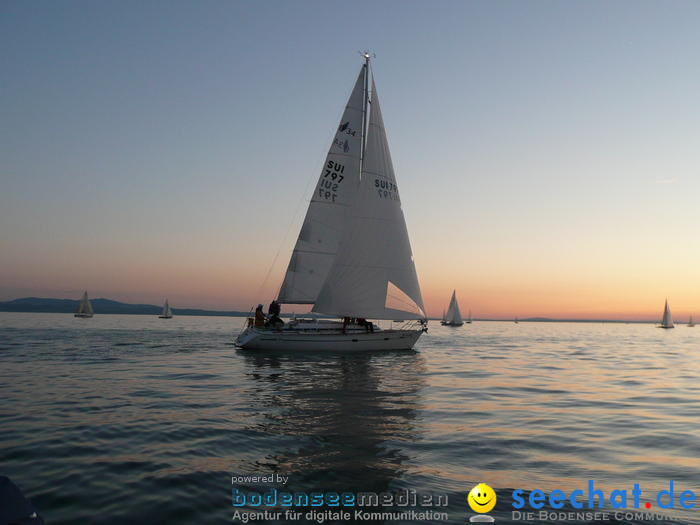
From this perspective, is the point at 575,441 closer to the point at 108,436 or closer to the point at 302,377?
the point at 108,436

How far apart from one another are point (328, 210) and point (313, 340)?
31.2 feet

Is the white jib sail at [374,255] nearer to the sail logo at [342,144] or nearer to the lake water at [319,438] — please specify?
the sail logo at [342,144]

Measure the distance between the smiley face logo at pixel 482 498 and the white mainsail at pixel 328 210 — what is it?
85.8 feet

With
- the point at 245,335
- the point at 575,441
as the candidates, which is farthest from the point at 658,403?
the point at 245,335

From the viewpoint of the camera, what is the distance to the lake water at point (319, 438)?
6.60 meters

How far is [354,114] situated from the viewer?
105 ft

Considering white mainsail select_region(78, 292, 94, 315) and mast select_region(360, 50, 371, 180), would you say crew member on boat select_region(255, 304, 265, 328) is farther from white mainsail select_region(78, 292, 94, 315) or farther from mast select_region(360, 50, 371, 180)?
white mainsail select_region(78, 292, 94, 315)

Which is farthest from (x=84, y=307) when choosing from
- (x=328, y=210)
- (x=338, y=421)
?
(x=338, y=421)

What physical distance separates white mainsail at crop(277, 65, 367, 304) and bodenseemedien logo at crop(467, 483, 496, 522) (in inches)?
1030

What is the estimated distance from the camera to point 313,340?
28.8 m

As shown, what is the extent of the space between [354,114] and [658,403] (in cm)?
2492

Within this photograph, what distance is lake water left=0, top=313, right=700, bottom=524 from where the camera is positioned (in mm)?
6598

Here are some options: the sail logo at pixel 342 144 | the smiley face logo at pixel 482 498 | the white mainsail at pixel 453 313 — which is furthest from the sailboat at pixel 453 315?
the smiley face logo at pixel 482 498

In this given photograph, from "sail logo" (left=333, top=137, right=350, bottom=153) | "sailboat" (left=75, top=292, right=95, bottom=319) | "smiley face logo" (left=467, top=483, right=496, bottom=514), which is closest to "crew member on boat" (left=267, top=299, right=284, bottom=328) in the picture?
"sail logo" (left=333, top=137, right=350, bottom=153)
